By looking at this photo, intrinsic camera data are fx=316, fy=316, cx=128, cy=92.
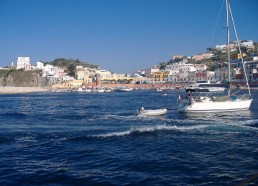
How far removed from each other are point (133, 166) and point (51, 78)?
527 feet

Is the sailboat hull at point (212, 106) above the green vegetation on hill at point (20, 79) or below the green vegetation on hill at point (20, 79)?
below

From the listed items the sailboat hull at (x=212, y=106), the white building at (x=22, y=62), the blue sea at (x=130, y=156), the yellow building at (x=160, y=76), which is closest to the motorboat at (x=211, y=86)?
the sailboat hull at (x=212, y=106)

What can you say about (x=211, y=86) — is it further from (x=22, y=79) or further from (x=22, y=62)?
(x=22, y=62)

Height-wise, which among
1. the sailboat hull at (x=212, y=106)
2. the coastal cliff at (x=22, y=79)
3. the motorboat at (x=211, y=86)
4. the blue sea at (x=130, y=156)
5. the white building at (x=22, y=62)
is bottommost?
the blue sea at (x=130, y=156)

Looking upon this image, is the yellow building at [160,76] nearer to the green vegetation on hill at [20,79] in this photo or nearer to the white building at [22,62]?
the green vegetation on hill at [20,79]

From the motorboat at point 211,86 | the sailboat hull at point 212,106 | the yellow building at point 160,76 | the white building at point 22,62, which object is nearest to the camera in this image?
the sailboat hull at point 212,106

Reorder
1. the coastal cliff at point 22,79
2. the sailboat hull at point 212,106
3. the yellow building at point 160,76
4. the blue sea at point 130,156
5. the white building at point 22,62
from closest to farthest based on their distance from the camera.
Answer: the blue sea at point 130,156 < the sailboat hull at point 212,106 < the coastal cliff at point 22,79 < the yellow building at point 160,76 < the white building at point 22,62

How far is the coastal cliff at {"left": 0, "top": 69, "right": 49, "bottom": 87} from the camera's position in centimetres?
15850

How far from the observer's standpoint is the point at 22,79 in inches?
6265

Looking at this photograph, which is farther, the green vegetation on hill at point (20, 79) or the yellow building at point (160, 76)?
the yellow building at point (160, 76)

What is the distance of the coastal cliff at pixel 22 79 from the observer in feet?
520

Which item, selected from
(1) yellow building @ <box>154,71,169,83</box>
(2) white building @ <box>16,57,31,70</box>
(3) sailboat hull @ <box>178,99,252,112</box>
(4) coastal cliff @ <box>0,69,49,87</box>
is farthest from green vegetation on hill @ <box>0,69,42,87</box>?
(3) sailboat hull @ <box>178,99,252,112</box>

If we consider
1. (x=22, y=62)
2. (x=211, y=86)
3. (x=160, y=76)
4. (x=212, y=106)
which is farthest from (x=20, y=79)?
(x=212, y=106)

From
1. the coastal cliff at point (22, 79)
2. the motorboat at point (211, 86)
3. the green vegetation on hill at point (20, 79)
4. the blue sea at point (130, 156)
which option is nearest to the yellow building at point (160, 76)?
the coastal cliff at point (22, 79)
